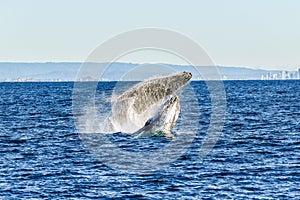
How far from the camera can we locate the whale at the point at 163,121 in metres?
48.5

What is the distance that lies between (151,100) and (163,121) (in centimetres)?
175

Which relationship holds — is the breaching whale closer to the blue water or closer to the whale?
the whale

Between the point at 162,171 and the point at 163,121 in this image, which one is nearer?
the point at 162,171

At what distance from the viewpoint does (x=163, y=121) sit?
162 ft

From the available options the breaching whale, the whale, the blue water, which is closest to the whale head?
the breaching whale

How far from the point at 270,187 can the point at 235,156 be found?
31.6 ft

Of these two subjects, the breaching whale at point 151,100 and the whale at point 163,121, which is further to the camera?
the whale at point 163,121

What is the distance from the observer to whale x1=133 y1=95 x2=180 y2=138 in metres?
48.5

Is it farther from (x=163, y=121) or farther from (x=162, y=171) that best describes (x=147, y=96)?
(x=162, y=171)

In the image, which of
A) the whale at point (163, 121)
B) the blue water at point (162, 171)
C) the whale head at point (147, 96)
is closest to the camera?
the blue water at point (162, 171)

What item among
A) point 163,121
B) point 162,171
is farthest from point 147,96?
point 162,171

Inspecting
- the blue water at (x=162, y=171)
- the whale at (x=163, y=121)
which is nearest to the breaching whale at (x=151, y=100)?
the whale at (x=163, y=121)

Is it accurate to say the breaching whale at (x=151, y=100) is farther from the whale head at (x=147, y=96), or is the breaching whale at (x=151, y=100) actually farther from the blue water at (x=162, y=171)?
the blue water at (x=162, y=171)

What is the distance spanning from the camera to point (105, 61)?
3256 cm
